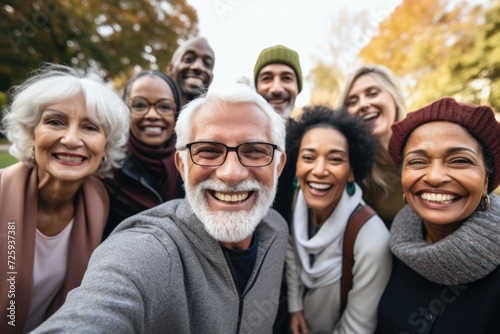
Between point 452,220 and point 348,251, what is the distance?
708 mm

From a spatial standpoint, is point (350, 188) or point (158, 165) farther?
point (158, 165)

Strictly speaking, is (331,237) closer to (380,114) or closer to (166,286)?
(166,286)

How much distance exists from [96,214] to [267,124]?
1586 millimetres

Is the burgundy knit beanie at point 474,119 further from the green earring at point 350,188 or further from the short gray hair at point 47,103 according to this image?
the short gray hair at point 47,103

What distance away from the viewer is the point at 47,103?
1.95 metres

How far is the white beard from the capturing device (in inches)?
61.5

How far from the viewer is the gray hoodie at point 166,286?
104 centimetres

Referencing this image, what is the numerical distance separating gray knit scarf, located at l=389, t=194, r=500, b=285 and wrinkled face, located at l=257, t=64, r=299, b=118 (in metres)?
2.15

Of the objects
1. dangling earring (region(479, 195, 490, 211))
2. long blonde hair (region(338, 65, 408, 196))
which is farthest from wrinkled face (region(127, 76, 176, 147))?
dangling earring (region(479, 195, 490, 211))

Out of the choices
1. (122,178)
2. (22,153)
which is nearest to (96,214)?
(122,178)

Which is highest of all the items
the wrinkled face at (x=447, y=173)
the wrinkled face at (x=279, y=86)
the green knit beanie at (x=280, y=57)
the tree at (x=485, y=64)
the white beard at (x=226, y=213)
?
the tree at (x=485, y=64)

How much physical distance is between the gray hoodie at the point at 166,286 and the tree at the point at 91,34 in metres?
4.44

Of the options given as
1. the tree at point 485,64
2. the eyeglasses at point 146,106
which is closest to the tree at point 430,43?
the tree at point 485,64

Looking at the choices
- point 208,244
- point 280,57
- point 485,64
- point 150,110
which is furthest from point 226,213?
point 485,64
